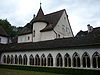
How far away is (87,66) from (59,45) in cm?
657

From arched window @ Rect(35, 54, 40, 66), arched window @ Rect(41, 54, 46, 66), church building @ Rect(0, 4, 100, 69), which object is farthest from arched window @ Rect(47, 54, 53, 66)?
arched window @ Rect(35, 54, 40, 66)

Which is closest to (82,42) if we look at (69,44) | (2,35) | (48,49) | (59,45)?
(69,44)

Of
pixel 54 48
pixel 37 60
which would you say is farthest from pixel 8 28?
pixel 54 48

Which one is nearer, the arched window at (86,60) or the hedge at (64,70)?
the hedge at (64,70)

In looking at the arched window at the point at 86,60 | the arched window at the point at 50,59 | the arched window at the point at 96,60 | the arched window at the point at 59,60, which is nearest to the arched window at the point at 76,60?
the arched window at the point at 86,60

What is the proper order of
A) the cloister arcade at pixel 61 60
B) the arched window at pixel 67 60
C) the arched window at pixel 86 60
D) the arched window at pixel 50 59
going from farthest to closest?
the arched window at pixel 50 59
the arched window at pixel 67 60
the arched window at pixel 86 60
the cloister arcade at pixel 61 60

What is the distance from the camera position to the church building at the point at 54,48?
2845cm

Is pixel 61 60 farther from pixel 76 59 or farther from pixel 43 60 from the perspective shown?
pixel 43 60

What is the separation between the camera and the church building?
28453 mm

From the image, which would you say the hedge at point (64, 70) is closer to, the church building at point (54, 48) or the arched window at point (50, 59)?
the church building at point (54, 48)

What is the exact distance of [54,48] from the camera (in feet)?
107

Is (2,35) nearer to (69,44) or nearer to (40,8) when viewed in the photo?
(40,8)

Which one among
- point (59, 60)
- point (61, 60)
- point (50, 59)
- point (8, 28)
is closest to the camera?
point (61, 60)

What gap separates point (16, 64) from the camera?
3984 cm
